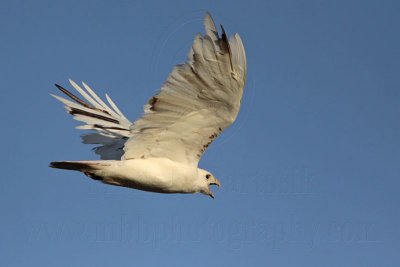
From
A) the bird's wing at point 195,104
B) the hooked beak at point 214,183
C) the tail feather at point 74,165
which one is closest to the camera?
the bird's wing at point 195,104

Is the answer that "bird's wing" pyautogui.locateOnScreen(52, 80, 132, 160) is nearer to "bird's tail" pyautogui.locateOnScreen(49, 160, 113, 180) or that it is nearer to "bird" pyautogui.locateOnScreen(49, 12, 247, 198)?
"bird" pyautogui.locateOnScreen(49, 12, 247, 198)

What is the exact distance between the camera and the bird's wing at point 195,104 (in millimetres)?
8820

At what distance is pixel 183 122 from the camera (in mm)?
10109

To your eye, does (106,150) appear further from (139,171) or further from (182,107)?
(182,107)

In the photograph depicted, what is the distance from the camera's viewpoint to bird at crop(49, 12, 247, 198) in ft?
29.2

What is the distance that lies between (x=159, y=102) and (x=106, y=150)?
359 cm

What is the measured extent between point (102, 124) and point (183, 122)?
3.14m

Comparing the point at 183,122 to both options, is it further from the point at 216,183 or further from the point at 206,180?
the point at 216,183

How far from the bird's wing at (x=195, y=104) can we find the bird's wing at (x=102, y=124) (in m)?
1.91

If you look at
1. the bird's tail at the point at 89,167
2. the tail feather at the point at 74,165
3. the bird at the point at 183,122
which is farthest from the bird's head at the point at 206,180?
the tail feather at the point at 74,165

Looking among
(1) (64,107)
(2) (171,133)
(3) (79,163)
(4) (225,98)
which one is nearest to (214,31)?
(4) (225,98)

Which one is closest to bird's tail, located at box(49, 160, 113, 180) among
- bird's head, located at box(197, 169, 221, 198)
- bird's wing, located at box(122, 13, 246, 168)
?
bird's wing, located at box(122, 13, 246, 168)

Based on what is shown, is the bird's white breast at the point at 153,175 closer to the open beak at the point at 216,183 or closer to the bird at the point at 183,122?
the bird at the point at 183,122

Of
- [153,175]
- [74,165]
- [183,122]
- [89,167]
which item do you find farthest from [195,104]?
[74,165]
